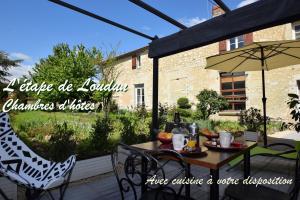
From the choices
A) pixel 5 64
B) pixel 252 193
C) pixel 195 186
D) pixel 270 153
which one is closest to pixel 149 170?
pixel 252 193

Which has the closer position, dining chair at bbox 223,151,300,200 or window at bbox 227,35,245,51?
dining chair at bbox 223,151,300,200

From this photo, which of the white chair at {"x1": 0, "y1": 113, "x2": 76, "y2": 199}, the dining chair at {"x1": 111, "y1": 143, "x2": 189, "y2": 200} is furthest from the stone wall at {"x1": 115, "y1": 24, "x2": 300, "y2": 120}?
the white chair at {"x1": 0, "y1": 113, "x2": 76, "y2": 199}

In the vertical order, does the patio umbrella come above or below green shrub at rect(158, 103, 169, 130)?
above

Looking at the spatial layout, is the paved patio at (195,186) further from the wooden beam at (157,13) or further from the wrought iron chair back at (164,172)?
the wooden beam at (157,13)

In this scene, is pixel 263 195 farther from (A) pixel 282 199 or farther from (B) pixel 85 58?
(B) pixel 85 58

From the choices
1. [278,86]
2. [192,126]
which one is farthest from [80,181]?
[278,86]

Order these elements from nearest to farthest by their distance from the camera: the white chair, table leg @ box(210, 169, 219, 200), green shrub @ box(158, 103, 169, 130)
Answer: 1. table leg @ box(210, 169, 219, 200)
2. the white chair
3. green shrub @ box(158, 103, 169, 130)

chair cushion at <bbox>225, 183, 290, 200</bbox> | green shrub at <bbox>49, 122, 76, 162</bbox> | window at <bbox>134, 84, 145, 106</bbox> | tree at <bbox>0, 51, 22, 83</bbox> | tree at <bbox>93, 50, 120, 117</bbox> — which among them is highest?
tree at <bbox>0, 51, 22, 83</bbox>

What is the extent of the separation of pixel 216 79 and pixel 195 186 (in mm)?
8202

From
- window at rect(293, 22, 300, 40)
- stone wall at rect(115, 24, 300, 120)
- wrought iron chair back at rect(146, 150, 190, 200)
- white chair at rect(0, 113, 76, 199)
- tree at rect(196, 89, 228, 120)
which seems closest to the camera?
wrought iron chair back at rect(146, 150, 190, 200)

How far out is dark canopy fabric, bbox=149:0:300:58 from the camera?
6.62 ft

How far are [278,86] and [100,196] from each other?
846cm

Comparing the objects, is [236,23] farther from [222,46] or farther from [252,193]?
[222,46]

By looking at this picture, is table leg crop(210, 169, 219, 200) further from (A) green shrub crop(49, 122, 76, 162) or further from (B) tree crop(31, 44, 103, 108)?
(B) tree crop(31, 44, 103, 108)
